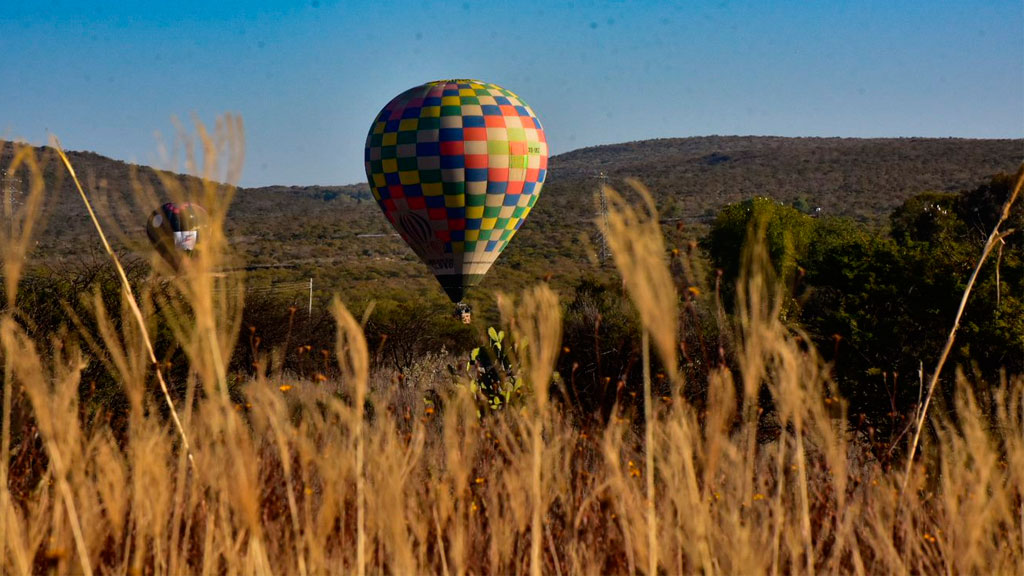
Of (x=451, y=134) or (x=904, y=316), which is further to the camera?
(x=451, y=134)

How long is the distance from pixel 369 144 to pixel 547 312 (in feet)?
106

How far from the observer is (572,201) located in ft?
371

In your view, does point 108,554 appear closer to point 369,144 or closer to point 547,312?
point 547,312

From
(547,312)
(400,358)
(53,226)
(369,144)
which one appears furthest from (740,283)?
(53,226)

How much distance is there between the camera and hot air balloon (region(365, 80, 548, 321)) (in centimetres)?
3225

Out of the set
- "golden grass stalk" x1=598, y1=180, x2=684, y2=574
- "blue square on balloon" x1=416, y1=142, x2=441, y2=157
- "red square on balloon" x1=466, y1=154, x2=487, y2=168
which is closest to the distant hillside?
"red square on balloon" x1=466, y1=154, x2=487, y2=168

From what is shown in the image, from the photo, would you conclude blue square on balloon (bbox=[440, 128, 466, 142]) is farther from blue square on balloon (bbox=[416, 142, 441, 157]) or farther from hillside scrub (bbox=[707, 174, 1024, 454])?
hillside scrub (bbox=[707, 174, 1024, 454])

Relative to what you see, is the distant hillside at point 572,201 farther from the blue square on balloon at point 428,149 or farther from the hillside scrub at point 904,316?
the hillside scrub at point 904,316

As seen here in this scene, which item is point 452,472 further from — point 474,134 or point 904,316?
point 474,134

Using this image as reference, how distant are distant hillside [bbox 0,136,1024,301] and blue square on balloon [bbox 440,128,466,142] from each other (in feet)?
108

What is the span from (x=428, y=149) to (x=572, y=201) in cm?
8171

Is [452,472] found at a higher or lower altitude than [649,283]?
lower

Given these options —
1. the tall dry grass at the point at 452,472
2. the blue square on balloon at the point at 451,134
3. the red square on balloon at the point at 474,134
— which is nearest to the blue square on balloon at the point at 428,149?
the blue square on balloon at the point at 451,134

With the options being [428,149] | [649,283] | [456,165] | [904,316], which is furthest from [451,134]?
[649,283]
